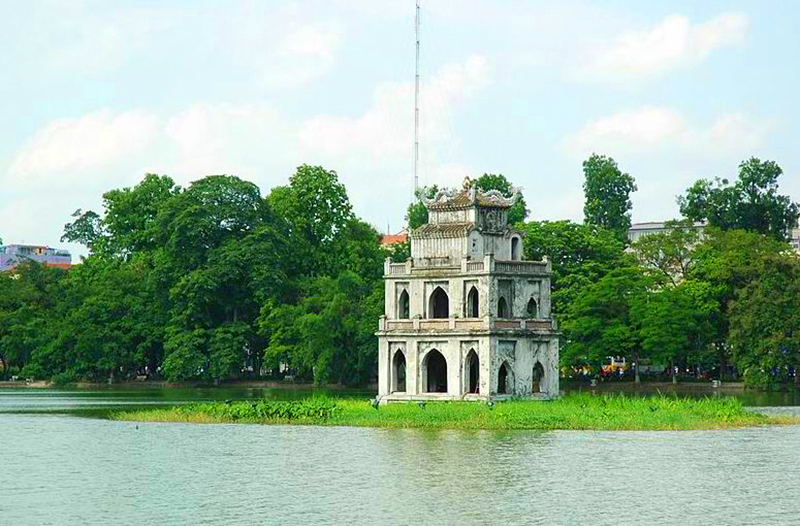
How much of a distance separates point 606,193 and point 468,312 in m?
63.3

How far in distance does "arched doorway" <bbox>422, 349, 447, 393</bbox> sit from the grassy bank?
616 cm

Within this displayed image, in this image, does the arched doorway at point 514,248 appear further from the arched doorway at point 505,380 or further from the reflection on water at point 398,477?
the reflection on water at point 398,477

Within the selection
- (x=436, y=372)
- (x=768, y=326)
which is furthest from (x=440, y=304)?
(x=768, y=326)

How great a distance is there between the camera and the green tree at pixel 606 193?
134 m

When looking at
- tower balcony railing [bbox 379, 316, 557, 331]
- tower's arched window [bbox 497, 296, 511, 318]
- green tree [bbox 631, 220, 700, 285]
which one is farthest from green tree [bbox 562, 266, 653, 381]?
tower's arched window [bbox 497, 296, 511, 318]

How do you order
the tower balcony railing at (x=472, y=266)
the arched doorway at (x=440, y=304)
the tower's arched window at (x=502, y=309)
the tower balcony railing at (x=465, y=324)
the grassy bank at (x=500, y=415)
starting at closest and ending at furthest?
the grassy bank at (x=500, y=415)
the tower balcony railing at (x=465, y=324)
the tower balcony railing at (x=472, y=266)
the tower's arched window at (x=502, y=309)
the arched doorway at (x=440, y=304)

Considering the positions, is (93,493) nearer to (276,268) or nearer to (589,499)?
(589,499)

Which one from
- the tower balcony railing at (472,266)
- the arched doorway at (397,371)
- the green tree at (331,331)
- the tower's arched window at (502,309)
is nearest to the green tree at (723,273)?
the green tree at (331,331)

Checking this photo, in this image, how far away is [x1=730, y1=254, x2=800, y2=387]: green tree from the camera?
98.2 m

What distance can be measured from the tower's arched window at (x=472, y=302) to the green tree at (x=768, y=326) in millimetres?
30559

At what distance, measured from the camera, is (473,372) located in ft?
244

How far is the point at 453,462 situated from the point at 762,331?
53.4m

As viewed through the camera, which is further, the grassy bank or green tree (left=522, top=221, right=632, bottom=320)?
green tree (left=522, top=221, right=632, bottom=320)

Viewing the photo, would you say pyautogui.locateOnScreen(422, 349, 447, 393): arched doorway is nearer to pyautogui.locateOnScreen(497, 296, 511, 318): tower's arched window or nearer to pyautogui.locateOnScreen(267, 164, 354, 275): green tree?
pyautogui.locateOnScreen(497, 296, 511, 318): tower's arched window
